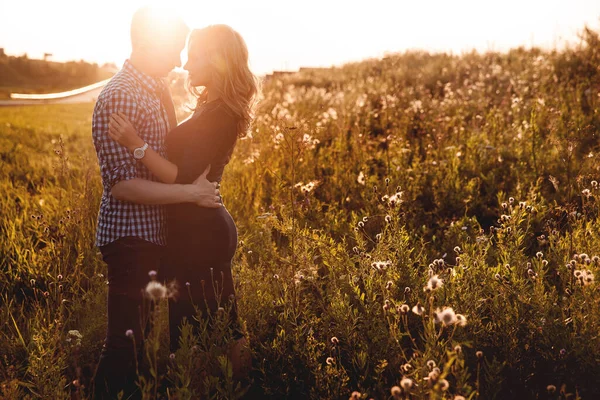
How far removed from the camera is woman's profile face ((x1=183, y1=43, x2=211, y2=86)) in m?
3.35

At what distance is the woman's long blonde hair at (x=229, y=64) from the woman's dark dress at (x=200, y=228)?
0.08m

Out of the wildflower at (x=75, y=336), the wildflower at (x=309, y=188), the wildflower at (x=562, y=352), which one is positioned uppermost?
the wildflower at (x=309, y=188)

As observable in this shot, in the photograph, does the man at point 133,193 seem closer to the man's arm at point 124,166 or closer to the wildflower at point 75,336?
the man's arm at point 124,166

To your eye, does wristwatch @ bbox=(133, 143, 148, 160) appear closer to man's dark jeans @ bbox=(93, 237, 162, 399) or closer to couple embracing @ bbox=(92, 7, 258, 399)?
couple embracing @ bbox=(92, 7, 258, 399)

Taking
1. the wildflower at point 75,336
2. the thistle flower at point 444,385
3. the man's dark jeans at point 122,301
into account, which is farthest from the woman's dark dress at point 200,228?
the thistle flower at point 444,385

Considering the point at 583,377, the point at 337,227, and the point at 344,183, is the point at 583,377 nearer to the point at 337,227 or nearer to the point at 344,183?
the point at 337,227

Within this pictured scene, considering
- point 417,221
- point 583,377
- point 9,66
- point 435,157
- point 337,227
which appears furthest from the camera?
point 9,66

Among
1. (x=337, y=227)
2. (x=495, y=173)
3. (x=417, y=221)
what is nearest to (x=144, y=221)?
(x=337, y=227)

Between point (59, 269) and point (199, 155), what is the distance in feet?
6.74

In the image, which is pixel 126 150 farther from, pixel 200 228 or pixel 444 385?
pixel 444 385

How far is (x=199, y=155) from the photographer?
3.12 m

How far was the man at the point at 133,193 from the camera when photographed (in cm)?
303

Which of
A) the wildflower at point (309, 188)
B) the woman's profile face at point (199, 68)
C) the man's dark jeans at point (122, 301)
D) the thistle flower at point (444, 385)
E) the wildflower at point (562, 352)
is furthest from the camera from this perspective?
the wildflower at point (309, 188)

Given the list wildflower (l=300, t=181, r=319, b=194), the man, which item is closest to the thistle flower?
the man
